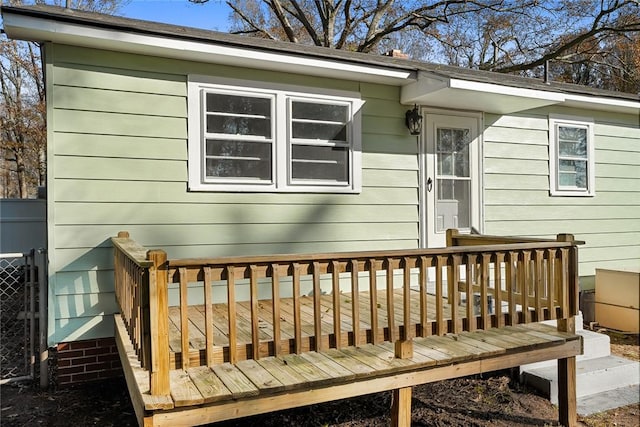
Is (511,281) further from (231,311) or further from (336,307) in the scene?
(231,311)

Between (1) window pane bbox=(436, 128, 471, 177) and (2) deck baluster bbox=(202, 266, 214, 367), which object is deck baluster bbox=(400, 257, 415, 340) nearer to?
(2) deck baluster bbox=(202, 266, 214, 367)

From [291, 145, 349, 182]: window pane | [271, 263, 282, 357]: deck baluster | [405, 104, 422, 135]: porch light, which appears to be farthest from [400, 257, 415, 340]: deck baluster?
[405, 104, 422, 135]: porch light

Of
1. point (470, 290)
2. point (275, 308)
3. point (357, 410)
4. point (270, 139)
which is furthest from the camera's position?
point (270, 139)

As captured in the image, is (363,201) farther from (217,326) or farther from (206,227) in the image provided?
(217,326)

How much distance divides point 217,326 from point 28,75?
1591cm

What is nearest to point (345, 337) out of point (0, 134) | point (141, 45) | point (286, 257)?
point (286, 257)

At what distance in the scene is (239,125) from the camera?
4.62 metres

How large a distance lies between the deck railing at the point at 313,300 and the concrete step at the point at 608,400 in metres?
0.84

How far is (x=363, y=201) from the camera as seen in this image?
521cm

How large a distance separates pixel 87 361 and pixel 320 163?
2913 mm

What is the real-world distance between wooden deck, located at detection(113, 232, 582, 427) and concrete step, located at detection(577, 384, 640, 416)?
1.44 ft

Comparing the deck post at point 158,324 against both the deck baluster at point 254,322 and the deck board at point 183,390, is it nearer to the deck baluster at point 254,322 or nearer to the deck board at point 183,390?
the deck board at point 183,390

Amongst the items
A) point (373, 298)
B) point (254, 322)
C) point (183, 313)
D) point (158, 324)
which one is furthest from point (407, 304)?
point (158, 324)

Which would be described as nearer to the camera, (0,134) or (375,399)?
(375,399)
